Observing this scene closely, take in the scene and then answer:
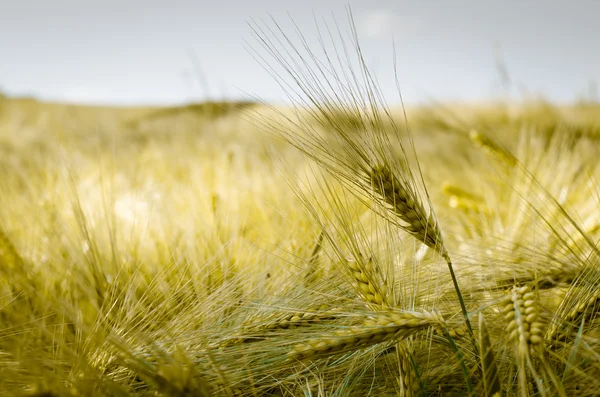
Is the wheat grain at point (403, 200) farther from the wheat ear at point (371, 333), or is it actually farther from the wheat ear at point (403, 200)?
the wheat ear at point (371, 333)

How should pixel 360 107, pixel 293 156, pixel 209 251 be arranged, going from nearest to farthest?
pixel 360 107
pixel 209 251
pixel 293 156

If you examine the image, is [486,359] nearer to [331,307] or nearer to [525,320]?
[525,320]

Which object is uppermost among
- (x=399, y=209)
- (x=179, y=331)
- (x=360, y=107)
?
(x=360, y=107)

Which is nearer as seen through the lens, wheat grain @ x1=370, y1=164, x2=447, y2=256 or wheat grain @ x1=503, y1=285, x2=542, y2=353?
wheat grain @ x1=503, y1=285, x2=542, y2=353

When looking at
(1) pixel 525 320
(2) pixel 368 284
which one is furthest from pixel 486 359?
(2) pixel 368 284

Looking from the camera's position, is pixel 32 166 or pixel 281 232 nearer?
pixel 281 232

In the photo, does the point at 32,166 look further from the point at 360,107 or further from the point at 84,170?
the point at 360,107

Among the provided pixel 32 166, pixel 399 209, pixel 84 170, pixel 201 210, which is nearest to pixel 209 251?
pixel 201 210

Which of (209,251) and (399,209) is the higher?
(399,209)

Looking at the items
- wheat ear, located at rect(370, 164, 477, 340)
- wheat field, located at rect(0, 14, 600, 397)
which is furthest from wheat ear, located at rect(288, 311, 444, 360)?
wheat ear, located at rect(370, 164, 477, 340)

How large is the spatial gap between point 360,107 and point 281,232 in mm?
428

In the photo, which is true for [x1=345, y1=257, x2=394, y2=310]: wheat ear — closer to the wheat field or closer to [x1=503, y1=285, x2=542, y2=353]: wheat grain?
the wheat field

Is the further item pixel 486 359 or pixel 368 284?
pixel 368 284

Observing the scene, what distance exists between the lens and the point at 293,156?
2.46 metres
